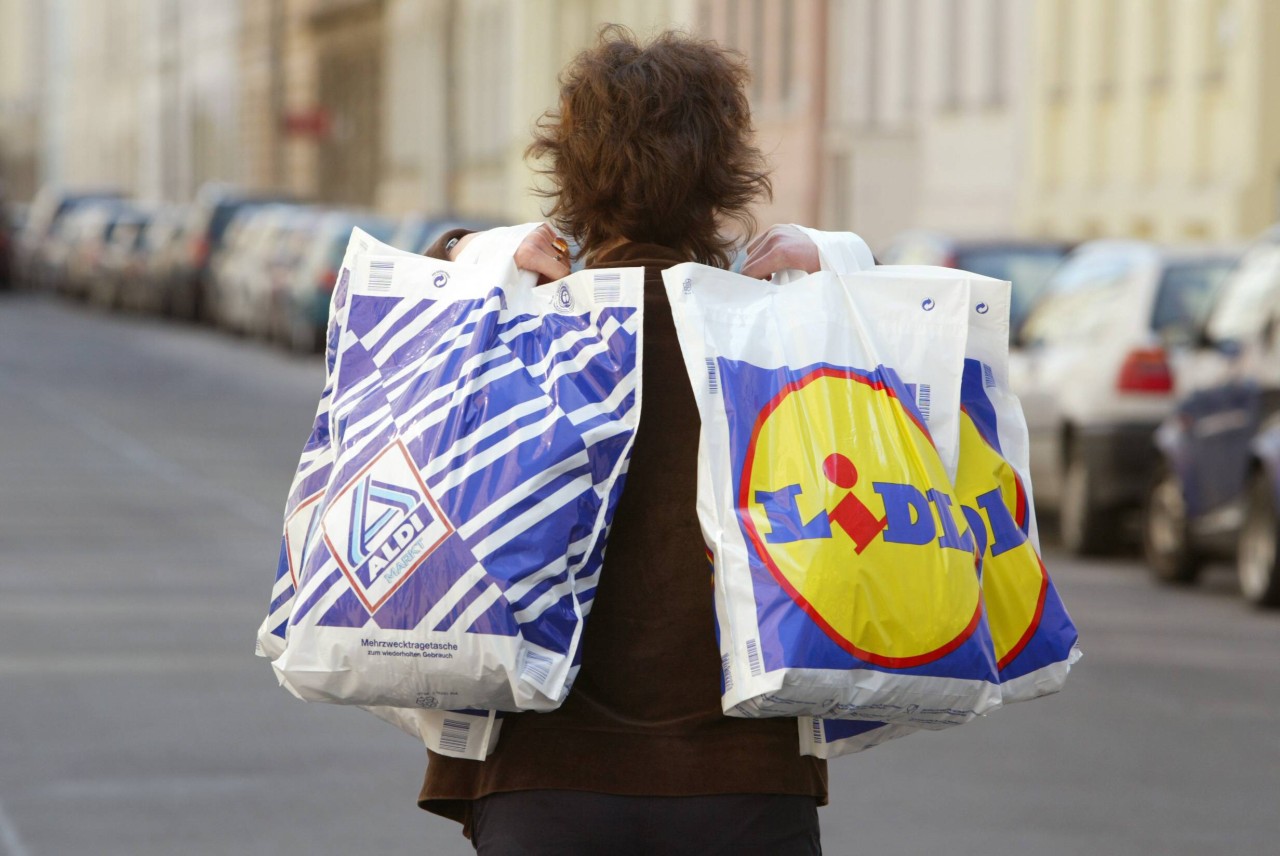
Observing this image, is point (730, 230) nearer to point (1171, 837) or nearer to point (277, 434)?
point (1171, 837)

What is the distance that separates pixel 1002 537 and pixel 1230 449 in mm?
9430

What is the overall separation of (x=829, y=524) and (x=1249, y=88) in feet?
80.7

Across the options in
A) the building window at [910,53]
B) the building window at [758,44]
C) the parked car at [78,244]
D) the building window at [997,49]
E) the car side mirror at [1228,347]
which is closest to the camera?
the car side mirror at [1228,347]

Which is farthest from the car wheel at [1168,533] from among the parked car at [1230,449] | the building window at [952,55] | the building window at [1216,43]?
the building window at [952,55]

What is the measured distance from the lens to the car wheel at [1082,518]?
14211 mm

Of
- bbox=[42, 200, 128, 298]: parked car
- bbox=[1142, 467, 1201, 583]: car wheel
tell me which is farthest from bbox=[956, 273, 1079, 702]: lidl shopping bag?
bbox=[42, 200, 128, 298]: parked car

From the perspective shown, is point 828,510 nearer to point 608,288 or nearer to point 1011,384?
point 608,288

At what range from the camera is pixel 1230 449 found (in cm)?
1250

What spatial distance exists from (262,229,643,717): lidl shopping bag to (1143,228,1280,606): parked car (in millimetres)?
8890

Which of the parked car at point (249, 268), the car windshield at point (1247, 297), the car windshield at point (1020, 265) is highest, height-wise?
the car windshield at point (1247, 297)

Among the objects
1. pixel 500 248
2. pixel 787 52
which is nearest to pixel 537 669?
pixel 500 248

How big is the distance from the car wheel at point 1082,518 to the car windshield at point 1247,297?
4.53 ft

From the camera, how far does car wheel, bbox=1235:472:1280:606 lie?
39.0 feet

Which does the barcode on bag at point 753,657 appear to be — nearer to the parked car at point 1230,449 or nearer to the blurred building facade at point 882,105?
the blurred building facade at point 882,105
